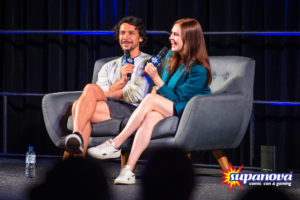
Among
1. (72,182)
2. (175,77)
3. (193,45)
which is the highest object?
(193,45)

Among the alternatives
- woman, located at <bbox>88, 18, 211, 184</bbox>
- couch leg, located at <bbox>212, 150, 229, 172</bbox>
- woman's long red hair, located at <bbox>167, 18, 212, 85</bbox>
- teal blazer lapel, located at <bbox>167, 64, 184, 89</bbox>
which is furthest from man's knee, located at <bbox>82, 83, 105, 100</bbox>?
couch leg, located at <bbox>212, 150, 229, 172</bbox>

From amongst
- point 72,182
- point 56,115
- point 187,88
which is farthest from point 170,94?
point 72,182

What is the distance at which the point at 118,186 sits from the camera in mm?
2736

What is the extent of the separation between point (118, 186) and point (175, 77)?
0.69 m

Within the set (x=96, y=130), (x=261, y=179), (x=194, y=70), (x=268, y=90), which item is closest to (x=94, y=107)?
(x=96, y=130)

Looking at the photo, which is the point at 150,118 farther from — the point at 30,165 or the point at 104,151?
the point at 30,165

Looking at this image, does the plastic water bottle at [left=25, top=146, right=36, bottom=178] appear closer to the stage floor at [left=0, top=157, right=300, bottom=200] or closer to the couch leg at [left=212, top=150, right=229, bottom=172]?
the stage floor at [left=0, top=157, right=300, bottom=200]

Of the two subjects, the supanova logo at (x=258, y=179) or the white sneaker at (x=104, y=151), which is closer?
the supanova logo at (x=258, y=179)

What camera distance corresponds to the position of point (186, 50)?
291cm

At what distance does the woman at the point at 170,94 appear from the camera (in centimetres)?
274

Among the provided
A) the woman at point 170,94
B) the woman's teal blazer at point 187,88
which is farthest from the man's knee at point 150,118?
the woman's teal blazer at point 187,88

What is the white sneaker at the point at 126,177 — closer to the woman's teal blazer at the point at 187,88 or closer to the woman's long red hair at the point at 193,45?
the woman's teal blazer at the point at 187,88

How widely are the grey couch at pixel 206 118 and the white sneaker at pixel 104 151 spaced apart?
5.2 inches

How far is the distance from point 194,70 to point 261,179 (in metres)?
0.68
